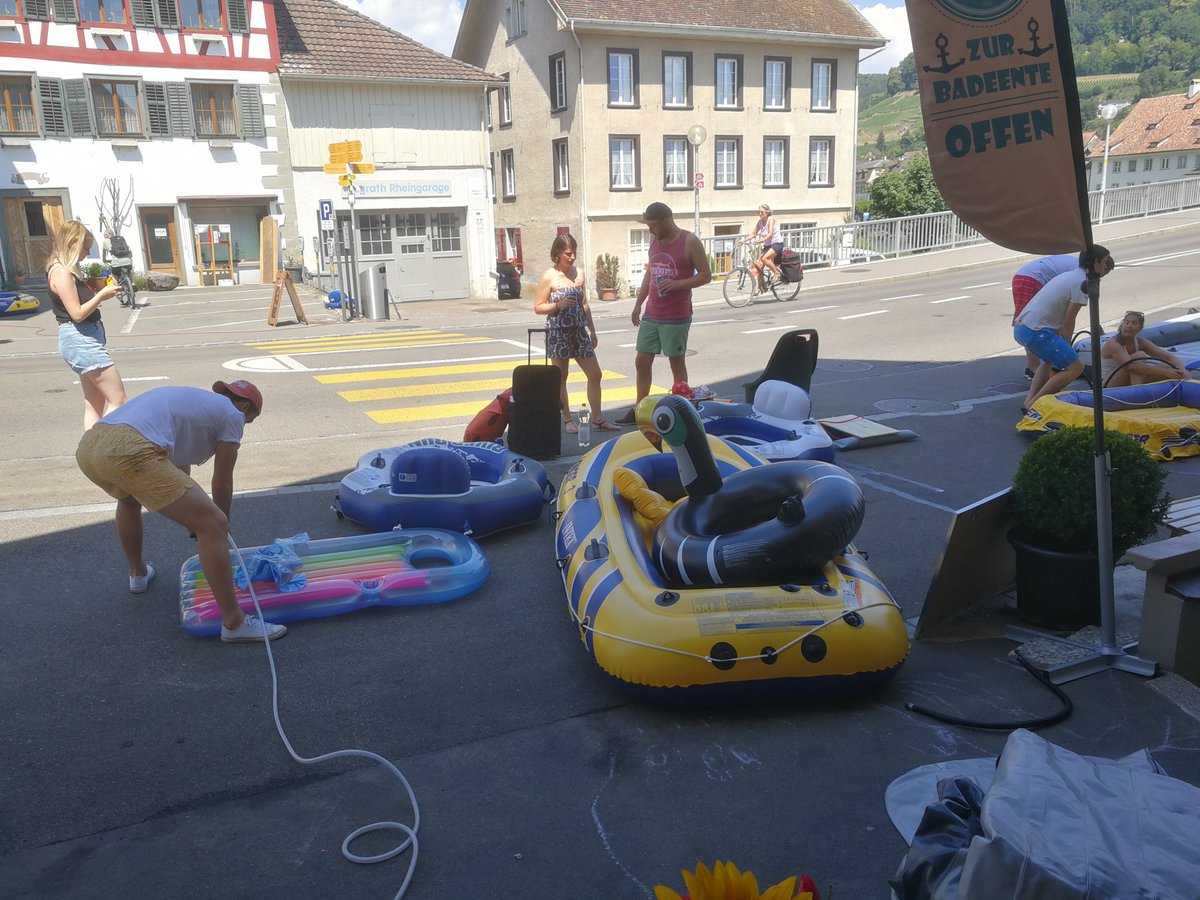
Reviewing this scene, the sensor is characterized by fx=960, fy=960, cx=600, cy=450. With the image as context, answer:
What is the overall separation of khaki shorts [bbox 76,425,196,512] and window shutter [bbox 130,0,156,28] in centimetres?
2994

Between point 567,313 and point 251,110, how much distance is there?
25.4 meters

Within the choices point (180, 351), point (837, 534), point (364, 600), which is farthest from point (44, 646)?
point (180, 351)

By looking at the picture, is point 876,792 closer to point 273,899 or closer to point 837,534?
point 837,534

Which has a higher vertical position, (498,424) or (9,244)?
(9,244)

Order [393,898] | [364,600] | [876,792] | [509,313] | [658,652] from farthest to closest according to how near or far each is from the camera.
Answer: [509,313]
[364,600]
[658,652]
[876,792]
[393,898]

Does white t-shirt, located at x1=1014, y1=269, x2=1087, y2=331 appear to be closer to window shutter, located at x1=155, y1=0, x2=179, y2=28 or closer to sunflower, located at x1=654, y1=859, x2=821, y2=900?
sunflower, located at x1=654, y1=859, x2=821, y2=900

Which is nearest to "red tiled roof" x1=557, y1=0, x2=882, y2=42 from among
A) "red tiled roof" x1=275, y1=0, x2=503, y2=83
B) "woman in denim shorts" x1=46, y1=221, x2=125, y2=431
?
"red tiled roof" x1=275, y1=0, x2=503, y2=83

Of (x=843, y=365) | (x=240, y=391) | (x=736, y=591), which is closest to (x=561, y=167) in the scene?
(x=843, y=365)

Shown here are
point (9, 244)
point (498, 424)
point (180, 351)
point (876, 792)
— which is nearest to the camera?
point (876, 792)

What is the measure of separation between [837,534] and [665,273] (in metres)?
5.23

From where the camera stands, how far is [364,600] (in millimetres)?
5410

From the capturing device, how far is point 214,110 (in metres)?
30.5

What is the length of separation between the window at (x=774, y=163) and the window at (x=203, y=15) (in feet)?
60.7

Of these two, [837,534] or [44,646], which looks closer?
[837,534]
